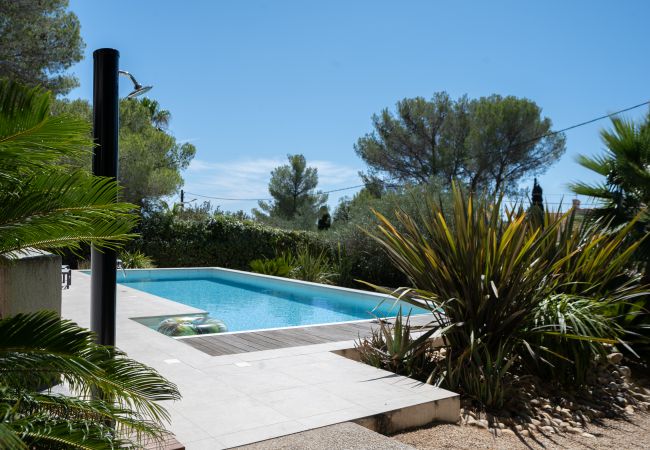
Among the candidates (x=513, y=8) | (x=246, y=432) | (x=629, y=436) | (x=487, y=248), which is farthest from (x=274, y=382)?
(x=513, y=8)

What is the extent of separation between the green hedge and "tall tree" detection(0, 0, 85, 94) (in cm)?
510

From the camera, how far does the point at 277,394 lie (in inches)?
163

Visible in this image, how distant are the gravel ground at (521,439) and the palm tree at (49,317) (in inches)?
90.7

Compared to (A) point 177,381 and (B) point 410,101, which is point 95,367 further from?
(B) point 410,101

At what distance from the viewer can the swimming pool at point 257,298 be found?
1034 cm

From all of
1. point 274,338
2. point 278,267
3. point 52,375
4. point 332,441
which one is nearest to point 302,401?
point 332,441

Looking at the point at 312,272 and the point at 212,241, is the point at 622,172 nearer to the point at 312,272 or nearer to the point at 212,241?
the point at 312,272

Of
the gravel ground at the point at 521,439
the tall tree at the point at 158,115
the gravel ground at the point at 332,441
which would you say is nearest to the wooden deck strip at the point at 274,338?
the gravel ground at the point at 521,439

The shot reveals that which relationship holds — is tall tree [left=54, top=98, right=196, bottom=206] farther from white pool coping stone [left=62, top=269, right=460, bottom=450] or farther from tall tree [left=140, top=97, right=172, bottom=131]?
white pool coping stone [left=62, top=269, right=460, bottom=450]

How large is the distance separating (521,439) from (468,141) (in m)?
21.5

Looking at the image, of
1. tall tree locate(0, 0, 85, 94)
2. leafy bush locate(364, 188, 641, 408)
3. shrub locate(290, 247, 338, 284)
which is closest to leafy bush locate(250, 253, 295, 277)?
shrub locate(290, 247, 338, 284)

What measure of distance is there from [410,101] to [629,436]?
2291 cm

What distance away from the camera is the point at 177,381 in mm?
4430

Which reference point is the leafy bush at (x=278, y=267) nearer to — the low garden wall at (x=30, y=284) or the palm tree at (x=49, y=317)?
the low garden wall at (x=30, y=284)
